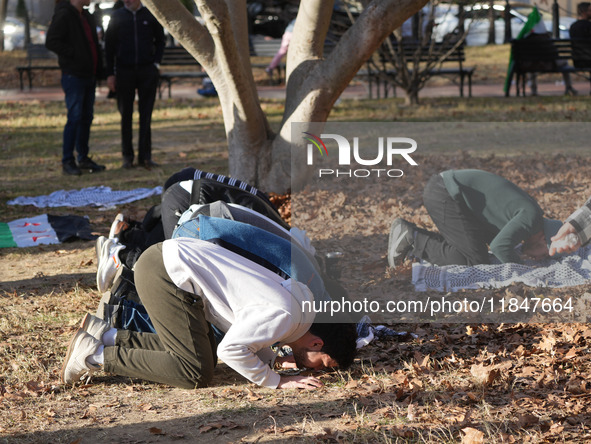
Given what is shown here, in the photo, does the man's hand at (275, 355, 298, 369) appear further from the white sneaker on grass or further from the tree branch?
the tree branch

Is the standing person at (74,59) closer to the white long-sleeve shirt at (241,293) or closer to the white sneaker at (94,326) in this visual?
the white sneaker at (94,326)

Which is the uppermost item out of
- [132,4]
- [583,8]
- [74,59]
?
[583,8]

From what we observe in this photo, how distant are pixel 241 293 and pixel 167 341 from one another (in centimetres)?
50

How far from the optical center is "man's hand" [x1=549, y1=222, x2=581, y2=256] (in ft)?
15.9

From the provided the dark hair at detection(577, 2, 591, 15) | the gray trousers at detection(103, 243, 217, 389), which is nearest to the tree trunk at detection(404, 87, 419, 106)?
the dark hair at detection(577, 2, 591, 15)

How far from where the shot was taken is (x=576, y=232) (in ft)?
15.9

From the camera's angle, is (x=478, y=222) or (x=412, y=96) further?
(x=412, y=96)

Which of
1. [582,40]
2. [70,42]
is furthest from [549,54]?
[70,42]

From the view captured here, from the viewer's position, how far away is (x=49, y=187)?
924cm

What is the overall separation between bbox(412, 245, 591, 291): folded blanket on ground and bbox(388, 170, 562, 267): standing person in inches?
1.9

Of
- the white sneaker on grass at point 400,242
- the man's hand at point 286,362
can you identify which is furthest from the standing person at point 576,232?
the man's hand at point 286,362

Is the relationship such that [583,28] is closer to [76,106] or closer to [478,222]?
[76,106]

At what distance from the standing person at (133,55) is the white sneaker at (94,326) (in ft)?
19.4

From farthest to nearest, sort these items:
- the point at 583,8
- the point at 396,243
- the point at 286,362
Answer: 1. the point at 583,8
2. the point at 396,243
3. the point at 286,362
